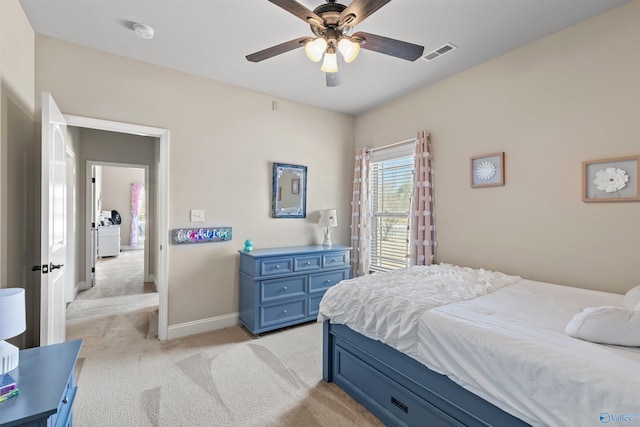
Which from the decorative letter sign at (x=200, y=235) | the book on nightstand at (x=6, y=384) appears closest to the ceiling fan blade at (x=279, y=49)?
the decorative letter sign at (x=200, y=235)

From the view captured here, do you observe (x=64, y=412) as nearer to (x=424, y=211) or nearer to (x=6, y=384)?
(x=6, y=384)

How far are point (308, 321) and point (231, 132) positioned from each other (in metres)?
2.39

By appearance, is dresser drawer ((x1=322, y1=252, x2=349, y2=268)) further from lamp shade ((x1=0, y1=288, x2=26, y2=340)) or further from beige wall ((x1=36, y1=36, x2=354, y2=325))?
lamp shade ((x1=0, y1=288, x2=26, y2=340))

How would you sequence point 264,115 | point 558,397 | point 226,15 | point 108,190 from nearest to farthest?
point 558,397 < point 226,15 < point 264,115 < point 108,190

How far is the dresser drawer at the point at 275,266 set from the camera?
3.08m

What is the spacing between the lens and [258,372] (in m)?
2.38

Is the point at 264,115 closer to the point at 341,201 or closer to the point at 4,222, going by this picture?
the point at 341,201

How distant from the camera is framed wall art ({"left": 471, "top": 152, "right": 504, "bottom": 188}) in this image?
2.67 meters

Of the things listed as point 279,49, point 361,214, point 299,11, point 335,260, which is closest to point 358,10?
point 299,11

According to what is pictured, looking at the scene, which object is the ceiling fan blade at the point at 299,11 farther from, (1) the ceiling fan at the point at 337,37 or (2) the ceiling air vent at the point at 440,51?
(2) the ceiling air vent at the point at 440,51

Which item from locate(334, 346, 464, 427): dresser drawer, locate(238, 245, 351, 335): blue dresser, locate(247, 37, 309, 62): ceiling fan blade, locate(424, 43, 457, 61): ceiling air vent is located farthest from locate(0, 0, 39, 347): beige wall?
locate(424, 43, 457, 61): ceiling air vent

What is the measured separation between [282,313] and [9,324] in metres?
2.30

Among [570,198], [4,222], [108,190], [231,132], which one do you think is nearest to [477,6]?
[570,198]

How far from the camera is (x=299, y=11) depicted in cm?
158
